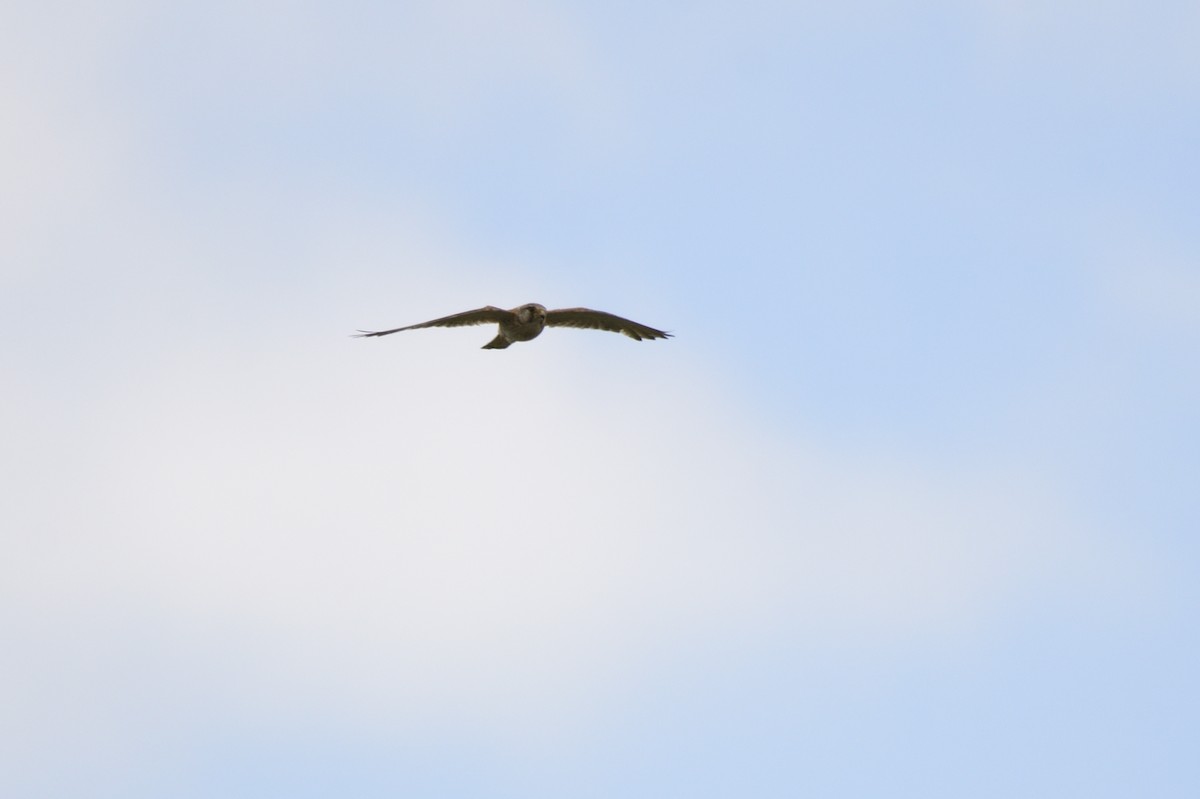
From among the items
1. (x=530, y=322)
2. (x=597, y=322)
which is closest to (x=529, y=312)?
(x=530, y=322)

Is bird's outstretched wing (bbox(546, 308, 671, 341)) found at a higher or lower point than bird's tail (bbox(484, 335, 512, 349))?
higher

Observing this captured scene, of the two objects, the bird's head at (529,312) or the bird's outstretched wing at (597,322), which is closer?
the bird's head at (529,312)

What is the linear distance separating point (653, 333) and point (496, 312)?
4.01 m

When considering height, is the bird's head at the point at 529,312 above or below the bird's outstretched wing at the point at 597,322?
below

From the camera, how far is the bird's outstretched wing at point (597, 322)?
2992 cm

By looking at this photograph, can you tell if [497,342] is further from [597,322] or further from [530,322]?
[597,322]

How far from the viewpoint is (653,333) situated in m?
30.9

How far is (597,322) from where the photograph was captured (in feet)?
101

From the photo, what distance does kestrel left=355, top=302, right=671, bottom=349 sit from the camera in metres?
28.3

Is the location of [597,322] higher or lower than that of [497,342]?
higher

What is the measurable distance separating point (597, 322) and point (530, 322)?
7.52 feet

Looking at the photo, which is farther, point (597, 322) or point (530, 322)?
point (597, 322)

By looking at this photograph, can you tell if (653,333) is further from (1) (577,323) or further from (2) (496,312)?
(2) (496,312)

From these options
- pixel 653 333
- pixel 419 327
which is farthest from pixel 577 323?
pixel 419 327
